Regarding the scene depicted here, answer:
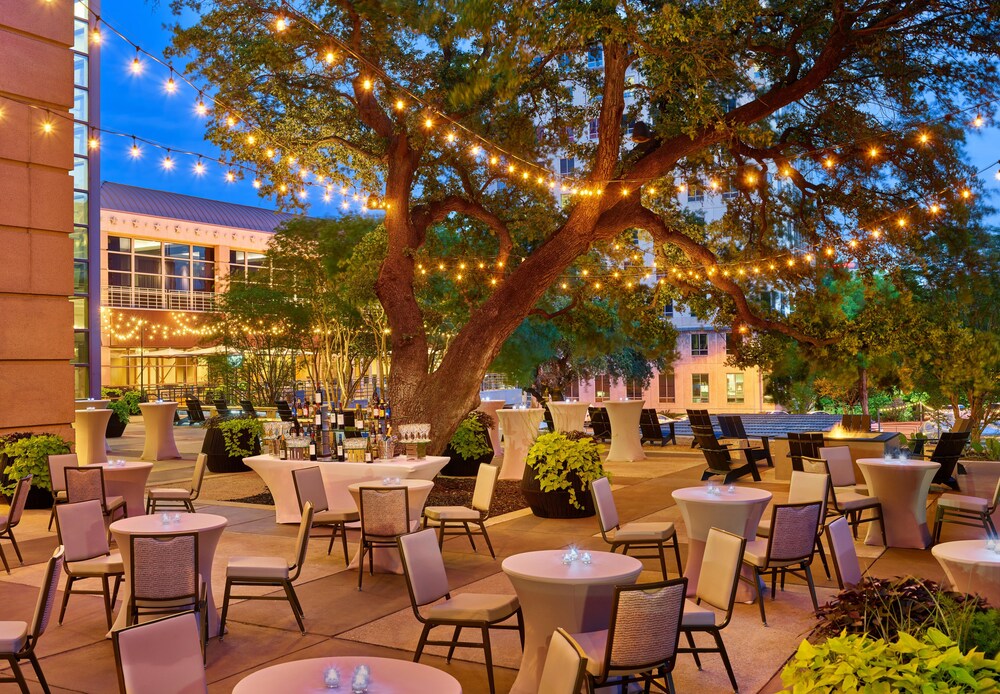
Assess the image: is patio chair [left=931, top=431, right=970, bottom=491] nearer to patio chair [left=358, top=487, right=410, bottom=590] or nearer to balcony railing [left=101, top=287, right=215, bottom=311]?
patio chair [left=358, top=487, right=410, bottom=590]

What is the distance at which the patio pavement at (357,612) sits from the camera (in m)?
5.45

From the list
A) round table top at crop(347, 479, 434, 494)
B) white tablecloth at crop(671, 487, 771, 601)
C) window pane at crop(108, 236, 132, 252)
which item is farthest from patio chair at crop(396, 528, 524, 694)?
window pane at crop(108, 236, 132, 252)

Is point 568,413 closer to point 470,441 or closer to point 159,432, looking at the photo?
point 470,441

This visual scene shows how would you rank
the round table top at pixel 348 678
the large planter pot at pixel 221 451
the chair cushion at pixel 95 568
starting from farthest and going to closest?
1. the large planter pot at pixel 221 451
2. the chair cushion at pixel 95 568
3. the round table top at pixel 348 678

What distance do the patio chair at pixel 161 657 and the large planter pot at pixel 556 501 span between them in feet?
23.3

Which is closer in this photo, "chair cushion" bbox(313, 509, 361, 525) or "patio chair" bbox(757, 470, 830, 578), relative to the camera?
"patio chair" bbox(757, 470, 830, 578)

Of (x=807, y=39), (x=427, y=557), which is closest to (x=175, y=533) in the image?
(x=427, y=557)

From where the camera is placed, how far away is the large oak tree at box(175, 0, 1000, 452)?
9.95m

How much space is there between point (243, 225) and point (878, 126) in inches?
1304

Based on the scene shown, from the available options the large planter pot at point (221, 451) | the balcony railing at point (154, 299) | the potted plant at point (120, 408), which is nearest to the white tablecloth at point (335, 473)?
the large planter pot at point (221, 451)

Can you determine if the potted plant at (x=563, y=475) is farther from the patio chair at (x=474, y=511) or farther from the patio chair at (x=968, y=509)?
the patio chair at (x=968, y=509)

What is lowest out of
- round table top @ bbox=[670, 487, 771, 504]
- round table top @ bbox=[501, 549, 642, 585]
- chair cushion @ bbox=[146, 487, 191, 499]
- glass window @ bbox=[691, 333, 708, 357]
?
chair cushion @ bbox=[146, 487, 191, 499]

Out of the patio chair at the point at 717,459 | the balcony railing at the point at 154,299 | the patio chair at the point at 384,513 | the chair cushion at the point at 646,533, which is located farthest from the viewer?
the balcony railing at the point at 154,299

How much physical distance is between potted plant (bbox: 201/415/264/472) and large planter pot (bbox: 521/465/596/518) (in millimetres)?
6293
